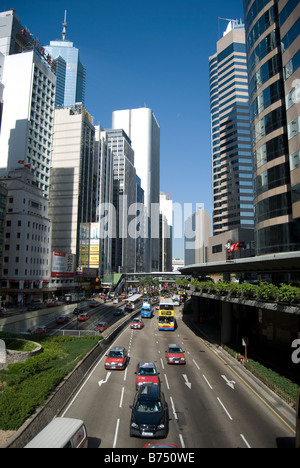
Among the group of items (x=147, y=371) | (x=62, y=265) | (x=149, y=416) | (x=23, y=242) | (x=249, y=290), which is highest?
(x=23, y=242)

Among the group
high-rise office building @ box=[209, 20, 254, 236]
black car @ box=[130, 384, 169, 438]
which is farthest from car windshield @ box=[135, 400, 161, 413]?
high-rise office building @ box=[209, 20, 254, 236]

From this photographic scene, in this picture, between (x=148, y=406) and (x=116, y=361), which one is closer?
(x=148, y=406)

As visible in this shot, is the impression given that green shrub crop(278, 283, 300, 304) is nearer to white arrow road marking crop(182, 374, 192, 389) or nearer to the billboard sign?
white arrow road marking crop(182, 374, 192, 389)

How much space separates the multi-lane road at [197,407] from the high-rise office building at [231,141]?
3578 inches

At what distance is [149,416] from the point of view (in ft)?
48.7

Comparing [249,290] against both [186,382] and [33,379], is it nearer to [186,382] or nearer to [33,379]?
[186,382]

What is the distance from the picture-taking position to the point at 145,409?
15.4 meters

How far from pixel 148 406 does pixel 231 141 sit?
11740 centimetres

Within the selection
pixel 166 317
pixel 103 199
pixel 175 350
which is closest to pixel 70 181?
pixel 103 199

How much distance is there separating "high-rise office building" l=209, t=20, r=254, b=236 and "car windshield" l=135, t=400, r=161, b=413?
332 feet

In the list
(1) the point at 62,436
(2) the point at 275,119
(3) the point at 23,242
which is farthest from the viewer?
(3) the point at 23,242

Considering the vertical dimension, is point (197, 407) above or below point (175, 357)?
below

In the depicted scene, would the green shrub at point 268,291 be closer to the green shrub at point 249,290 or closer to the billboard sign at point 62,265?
the green shrub at point 249,290
